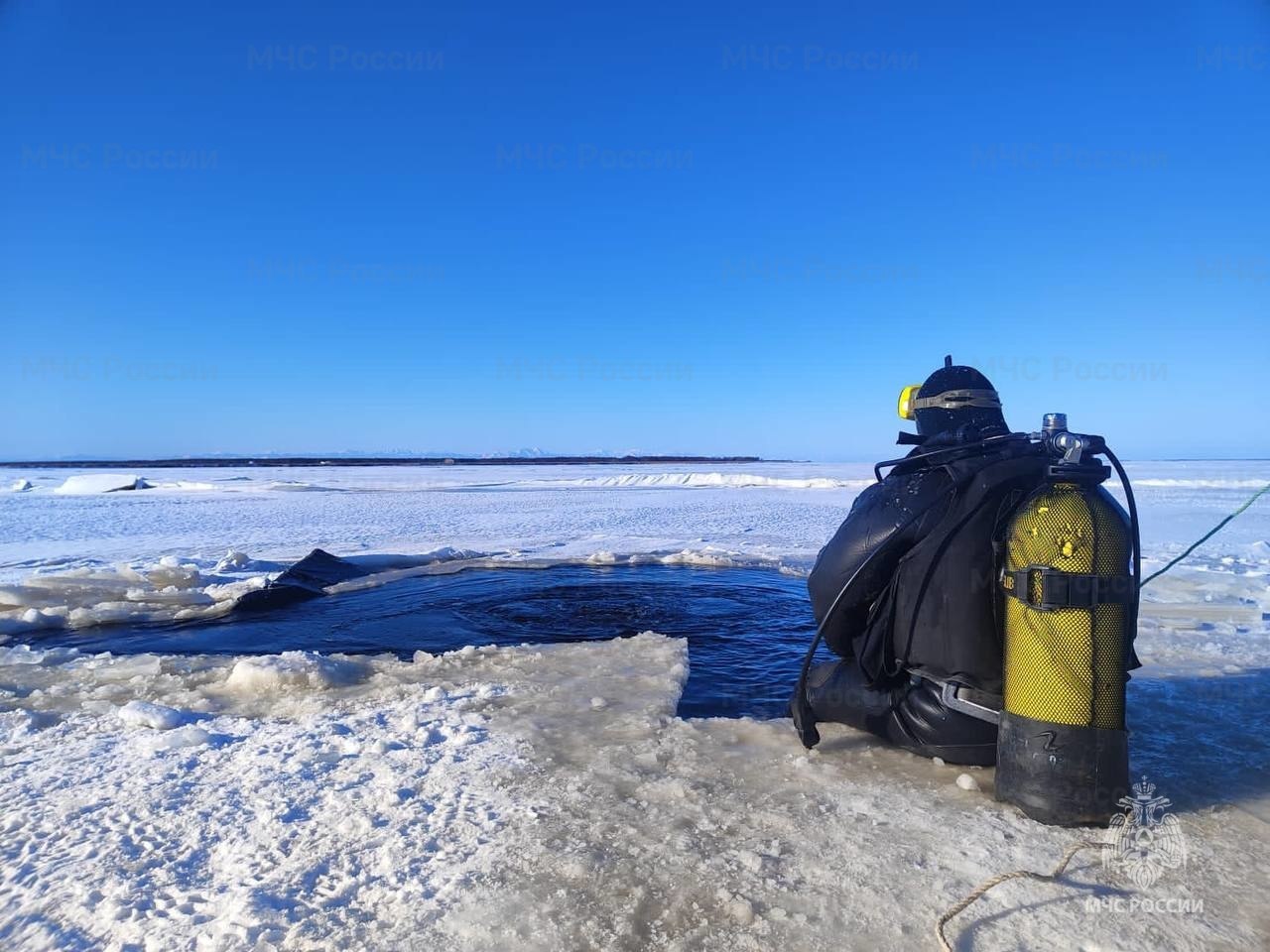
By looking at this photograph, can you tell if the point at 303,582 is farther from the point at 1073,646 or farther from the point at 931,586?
the point at 1073,646

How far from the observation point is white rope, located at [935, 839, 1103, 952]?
172 cm

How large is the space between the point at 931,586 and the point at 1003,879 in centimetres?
95

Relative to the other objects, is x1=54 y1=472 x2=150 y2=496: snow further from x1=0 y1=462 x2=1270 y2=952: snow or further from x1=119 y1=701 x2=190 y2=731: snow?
x1=119 y1=701 x2=190 y2=731: snow

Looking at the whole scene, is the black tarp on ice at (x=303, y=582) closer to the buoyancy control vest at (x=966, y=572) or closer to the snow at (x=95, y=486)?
the buoyancy control vest at (x=966, y=572)

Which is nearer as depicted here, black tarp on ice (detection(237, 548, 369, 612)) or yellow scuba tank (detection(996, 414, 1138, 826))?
yellow scuba tank (detection(996, 414, 1138, 826))

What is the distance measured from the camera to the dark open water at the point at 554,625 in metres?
4.27

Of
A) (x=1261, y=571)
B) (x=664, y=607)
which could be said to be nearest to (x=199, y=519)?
(x=664, y=607)

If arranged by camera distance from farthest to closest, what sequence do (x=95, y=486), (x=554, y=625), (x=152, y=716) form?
(x=95, y=486)
(x=554, y=625)
(x=152, y=716)

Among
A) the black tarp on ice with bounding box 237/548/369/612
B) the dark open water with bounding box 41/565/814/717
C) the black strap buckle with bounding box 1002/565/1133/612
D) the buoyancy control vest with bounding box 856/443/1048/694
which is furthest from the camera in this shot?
the black tarp on ice with bounding box 237/548/369/612

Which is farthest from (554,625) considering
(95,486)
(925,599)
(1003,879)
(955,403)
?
(95,486)

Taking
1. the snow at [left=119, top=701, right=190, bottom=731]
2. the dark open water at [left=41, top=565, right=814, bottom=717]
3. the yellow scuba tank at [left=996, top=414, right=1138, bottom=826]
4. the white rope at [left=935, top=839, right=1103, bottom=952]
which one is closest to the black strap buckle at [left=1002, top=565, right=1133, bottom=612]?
the yellow scuba tank at [left=996, top=414, right=1138, bottom=826]

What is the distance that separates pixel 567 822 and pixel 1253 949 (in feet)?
5.87

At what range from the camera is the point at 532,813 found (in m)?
2.34

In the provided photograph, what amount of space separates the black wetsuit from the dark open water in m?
0.78
